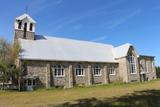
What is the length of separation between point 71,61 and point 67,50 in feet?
11.1

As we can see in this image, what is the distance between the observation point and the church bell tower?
1570 inches

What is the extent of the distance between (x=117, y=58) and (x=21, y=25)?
69.1 ft

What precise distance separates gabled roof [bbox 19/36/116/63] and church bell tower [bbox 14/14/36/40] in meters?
1.64

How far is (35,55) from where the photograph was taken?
3609 cm

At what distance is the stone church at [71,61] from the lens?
35.8m

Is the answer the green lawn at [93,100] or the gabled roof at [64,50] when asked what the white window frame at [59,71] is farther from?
the green lawn at [93,100]

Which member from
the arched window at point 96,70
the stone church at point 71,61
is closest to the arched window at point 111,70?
the stone church at point 71,61

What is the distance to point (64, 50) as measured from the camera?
41438mm

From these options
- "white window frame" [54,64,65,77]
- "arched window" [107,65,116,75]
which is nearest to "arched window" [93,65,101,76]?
"arched window" [107,65,116,75]

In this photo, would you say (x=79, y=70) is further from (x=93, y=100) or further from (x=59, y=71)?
(x=93, y=100)

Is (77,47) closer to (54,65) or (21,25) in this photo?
(54,65)

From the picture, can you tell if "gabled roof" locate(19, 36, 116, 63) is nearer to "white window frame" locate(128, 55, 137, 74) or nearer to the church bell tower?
the church bell tower

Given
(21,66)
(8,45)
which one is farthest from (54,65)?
(8,45)

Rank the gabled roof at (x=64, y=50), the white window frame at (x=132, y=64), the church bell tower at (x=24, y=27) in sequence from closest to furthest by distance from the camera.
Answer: the gabled roof at (x=64, y=50) < the church bell tower at (x=24, y=27) < the white window frame at (x=132, y=64)
